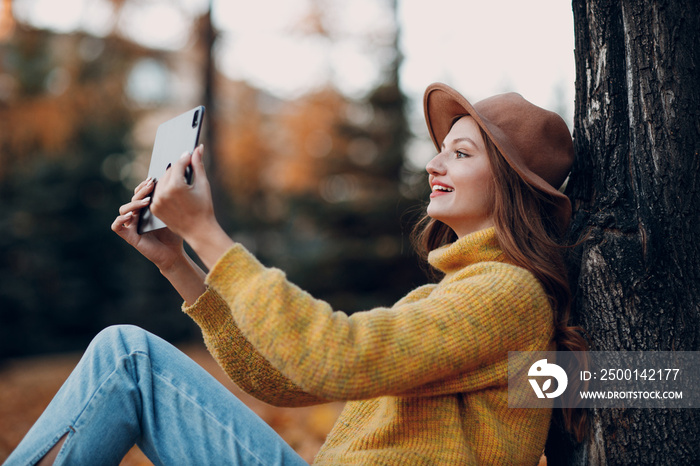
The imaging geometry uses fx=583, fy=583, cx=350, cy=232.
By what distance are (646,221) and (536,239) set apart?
32 cm

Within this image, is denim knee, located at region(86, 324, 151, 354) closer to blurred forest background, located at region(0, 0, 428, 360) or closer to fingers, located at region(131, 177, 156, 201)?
fingers, located at region(131, 177, 156, 201)

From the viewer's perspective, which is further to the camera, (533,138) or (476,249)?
(533,138)

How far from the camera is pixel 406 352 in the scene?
4.69 ft

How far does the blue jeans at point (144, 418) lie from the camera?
1.62 meters

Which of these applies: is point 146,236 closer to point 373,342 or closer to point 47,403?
point 373,342

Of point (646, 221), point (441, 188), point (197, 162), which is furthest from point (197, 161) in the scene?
point (646, 221)

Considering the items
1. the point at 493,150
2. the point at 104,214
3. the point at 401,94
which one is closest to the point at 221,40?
the point at 401,94

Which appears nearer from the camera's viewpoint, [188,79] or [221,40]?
[221,40]

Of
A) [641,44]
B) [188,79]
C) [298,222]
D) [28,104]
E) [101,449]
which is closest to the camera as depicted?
[101,449]

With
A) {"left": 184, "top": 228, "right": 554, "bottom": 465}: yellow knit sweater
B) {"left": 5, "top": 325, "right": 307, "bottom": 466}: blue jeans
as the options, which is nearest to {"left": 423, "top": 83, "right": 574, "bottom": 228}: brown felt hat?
{"left": 184, "top": 228, "right": 554, "bottom": 465}: yellow knit sweater

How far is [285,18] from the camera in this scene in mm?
8273

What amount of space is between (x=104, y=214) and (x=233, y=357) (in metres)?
8.23

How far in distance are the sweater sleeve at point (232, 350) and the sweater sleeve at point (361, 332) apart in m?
0.49

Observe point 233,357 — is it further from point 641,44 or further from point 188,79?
point 188,79
